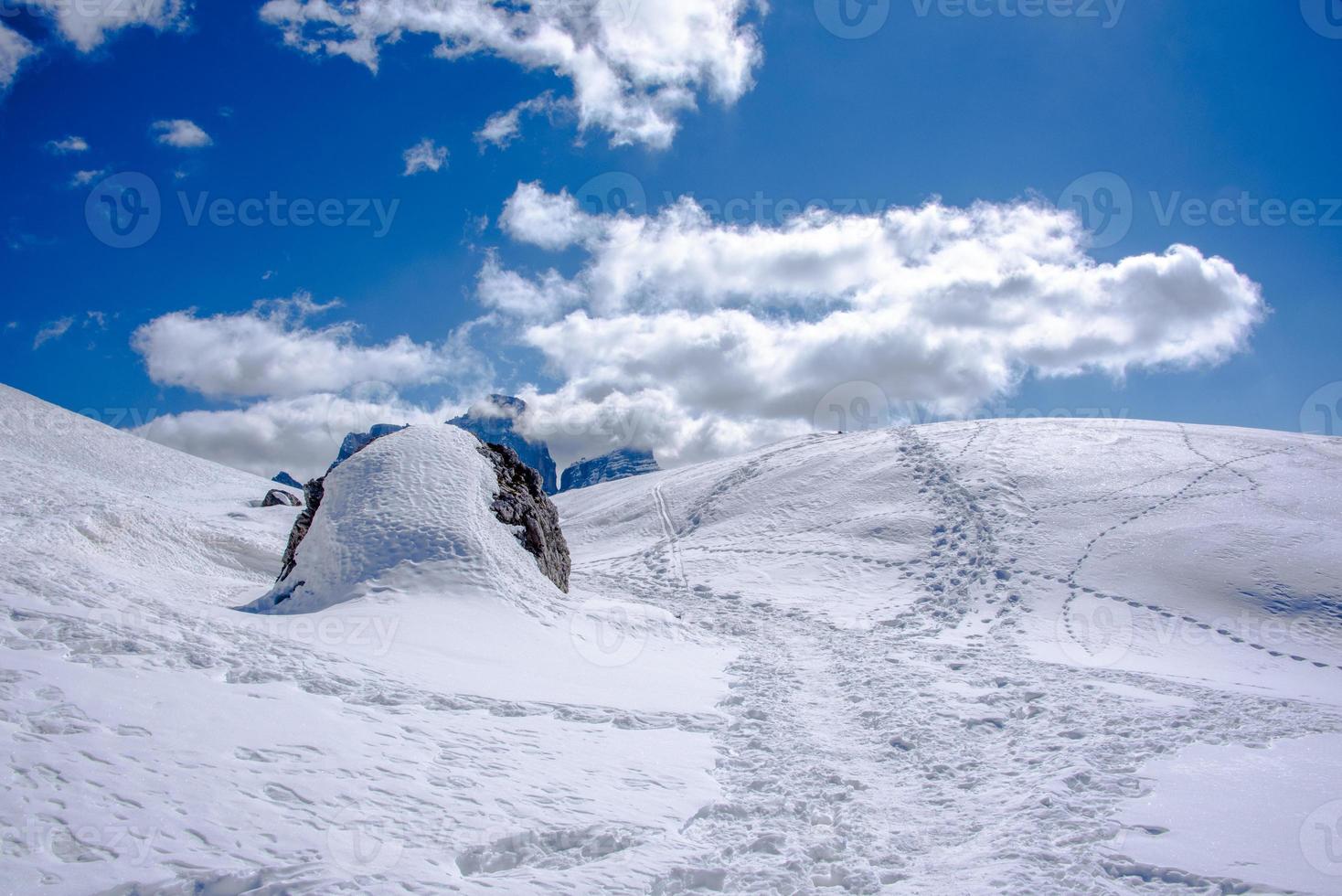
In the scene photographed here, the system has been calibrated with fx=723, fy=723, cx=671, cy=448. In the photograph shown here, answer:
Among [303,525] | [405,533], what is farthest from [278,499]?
[405,533]

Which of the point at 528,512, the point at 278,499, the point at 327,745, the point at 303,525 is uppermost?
the point at 278,499

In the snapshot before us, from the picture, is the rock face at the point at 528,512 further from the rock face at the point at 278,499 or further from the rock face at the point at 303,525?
the rock face at the point at 278,499

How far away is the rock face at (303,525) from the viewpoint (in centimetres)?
1770

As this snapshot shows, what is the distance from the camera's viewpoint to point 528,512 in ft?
63.8

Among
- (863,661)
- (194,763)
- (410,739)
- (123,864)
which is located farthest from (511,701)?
(863,661)

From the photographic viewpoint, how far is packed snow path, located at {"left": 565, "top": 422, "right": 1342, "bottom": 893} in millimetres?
6301

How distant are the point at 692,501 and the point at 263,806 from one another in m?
28.9

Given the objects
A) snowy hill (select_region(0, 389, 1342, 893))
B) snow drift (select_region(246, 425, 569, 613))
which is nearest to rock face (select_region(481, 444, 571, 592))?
snow drift (select_region(246, 425, 569, 613))

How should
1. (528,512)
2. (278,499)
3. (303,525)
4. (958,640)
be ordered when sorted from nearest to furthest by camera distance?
1. (958,640)
2. (528,512)
3. (303,525)
4. (278,499)

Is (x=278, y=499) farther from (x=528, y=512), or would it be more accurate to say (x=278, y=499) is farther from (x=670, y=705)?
(x=670, y=705)

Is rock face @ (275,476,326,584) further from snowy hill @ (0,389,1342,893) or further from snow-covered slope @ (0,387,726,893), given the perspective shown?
snow-covered slope @ (0,387,726,893)

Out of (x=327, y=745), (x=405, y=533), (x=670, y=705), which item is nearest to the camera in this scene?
(x=327, y=745)

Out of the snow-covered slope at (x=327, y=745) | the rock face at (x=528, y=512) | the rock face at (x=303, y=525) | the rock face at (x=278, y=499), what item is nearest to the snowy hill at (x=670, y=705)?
the snow-covered slope at (x=327, y=745)

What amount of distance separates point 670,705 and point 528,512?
9.76 metres
